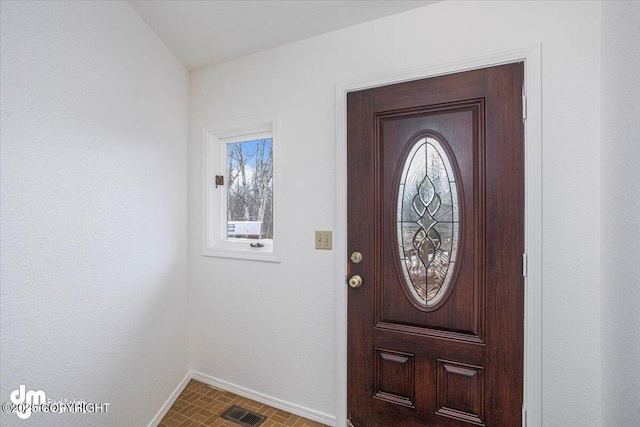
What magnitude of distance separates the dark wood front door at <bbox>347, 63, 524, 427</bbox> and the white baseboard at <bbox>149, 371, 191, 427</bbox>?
1189mm

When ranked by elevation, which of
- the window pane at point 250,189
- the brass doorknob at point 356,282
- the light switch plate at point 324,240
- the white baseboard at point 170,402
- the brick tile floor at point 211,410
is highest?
the window pane at point 250,189

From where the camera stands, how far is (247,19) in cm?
173

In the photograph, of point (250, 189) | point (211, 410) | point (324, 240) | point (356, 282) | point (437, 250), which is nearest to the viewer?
point (437, 250)

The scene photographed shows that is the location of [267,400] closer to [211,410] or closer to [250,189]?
[211,410]

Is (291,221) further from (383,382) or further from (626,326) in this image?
(626,326)

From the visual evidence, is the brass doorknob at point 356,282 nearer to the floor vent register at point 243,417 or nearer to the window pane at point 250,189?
the window pane at point 250,189

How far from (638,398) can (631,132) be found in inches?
37.1

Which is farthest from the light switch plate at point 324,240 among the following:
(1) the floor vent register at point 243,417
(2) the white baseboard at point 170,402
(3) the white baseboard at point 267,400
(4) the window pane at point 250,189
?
(2) the white baseboard at point 170,402

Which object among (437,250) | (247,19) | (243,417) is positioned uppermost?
(247,19)

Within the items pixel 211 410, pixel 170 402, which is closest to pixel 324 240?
pixel 211 410

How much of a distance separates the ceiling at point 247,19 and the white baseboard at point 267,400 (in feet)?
7.69

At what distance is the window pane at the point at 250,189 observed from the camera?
7.17 feet

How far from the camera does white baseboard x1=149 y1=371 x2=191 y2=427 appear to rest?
1.82 m

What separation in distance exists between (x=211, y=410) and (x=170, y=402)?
0.99ft
